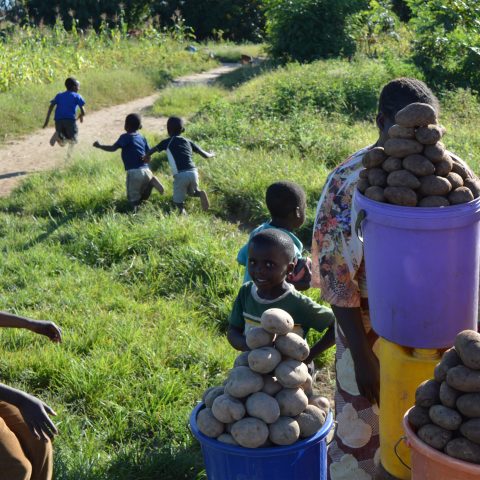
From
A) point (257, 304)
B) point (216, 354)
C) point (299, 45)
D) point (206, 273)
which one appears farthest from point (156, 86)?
point (257, 304)

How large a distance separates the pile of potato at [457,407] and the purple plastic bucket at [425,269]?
335 millimetres

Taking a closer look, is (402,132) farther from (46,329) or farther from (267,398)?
(46,329)

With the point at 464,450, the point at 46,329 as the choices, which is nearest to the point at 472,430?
the point at 464,450

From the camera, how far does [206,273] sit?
5785 mm

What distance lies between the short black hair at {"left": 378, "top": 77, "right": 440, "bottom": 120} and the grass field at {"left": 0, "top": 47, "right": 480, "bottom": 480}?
71.3 inches

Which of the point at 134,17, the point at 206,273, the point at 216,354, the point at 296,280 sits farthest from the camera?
the point at 134,17

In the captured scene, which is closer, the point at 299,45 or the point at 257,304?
the point at 257,304

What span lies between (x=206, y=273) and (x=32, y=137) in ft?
26.8

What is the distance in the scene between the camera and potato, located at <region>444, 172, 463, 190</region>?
2396 millimetres

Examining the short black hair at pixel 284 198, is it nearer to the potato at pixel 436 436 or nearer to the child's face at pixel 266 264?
the child's face at pixel 266 264

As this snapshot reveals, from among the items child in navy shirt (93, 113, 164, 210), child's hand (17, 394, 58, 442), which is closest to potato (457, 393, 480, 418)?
child's hand (17, 394, 58, 442)

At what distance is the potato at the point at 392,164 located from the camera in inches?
95.8

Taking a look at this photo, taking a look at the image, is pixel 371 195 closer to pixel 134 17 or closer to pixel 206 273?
pixel 206 273

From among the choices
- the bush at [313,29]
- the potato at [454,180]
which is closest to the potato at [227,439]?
the potato at [454,180]
